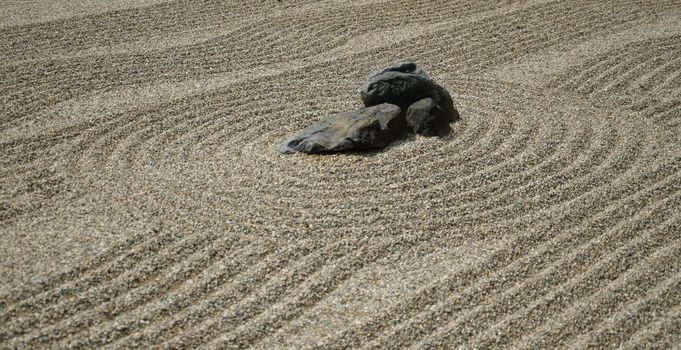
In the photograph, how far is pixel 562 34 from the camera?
10883 mm

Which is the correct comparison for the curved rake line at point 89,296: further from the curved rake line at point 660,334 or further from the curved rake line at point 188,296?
the curved rake line at point 660,334

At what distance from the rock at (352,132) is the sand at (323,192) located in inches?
7.0

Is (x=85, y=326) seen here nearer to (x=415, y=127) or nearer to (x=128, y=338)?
(x=128, y=338)

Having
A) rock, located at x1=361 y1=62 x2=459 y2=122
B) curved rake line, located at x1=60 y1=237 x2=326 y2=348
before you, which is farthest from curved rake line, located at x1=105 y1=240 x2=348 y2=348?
rock, located at x1=361 y1=62 x2=459 y2=122

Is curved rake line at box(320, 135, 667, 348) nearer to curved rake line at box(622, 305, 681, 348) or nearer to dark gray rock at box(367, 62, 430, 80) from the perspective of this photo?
curved rake line at box(622, 305, 681, 348)

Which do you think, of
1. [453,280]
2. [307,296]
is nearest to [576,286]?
[453,280]

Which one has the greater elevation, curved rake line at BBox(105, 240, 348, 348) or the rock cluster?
the rock cluster

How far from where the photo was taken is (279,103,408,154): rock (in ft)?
23.8

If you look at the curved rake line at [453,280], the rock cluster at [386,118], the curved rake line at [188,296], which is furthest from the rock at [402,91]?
the curved rake line at [188,296]

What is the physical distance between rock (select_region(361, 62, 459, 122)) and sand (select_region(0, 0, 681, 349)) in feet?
1.23

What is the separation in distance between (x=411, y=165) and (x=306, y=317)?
92.8 inches

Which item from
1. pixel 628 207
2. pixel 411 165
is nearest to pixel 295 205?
pixel 411 165

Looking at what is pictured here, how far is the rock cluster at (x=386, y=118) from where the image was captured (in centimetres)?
730

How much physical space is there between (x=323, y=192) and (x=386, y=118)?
1284 millimetres
